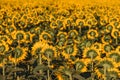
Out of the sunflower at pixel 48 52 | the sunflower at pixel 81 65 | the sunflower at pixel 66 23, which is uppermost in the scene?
the sunflower at pixel 48 52

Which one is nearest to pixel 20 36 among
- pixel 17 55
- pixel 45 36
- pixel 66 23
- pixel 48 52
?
pixel 45 36

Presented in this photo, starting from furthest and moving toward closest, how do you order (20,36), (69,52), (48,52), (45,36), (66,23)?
1. (66,23)
2. (45,36)
3. (20,36)
4. (69,52)
5. (48,52)

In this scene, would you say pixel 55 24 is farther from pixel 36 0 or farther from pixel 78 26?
pixel 36 0

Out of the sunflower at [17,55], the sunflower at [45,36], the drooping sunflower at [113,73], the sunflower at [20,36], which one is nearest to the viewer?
the drooping sunflower at [113,73]

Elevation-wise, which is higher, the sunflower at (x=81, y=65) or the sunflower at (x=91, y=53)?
the sunflower at (x=91, y=53)

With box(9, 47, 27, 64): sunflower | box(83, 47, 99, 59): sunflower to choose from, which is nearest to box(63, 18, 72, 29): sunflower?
box(9, 47, 27, 64): sunflower

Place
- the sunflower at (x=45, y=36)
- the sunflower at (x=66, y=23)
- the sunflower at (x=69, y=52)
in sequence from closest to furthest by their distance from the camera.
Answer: the sunflower at (x=69, y=52)
the sunflower at (x=45, y=36)
the sunflower at (x=66, y=23)

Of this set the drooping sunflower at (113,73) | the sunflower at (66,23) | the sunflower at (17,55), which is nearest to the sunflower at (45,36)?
the sunflower at (17,55)

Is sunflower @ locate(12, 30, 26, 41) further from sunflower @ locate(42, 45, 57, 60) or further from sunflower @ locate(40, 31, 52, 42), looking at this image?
sunflower @ locate(42, 45, 57, 60)

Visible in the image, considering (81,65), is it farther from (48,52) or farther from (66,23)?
(66,23)

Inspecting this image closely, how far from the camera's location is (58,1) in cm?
2272

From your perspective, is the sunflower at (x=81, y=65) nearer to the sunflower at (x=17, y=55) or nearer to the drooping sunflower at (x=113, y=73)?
the drooping sunflower at (x=113, y=73)

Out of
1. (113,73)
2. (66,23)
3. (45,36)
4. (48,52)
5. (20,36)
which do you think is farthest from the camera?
(66,23)

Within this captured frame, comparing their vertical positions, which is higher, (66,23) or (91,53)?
(91,53)
